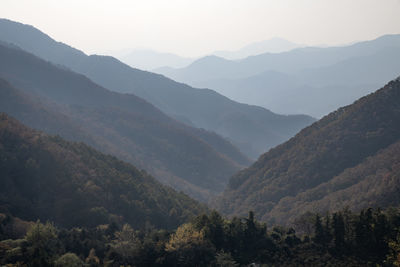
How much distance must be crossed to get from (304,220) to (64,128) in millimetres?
114437

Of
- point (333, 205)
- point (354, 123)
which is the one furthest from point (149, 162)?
point (333, 205)

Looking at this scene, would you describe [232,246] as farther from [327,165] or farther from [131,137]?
[131,137]

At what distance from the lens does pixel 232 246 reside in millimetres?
41969

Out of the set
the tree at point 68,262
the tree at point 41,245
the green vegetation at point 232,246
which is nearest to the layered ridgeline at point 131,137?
the green vegetation at point 232,246

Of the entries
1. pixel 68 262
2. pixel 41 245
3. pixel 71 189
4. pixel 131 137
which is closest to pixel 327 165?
pixel 71 189

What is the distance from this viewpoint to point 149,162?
164 m

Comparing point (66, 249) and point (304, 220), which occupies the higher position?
point (304, 220)

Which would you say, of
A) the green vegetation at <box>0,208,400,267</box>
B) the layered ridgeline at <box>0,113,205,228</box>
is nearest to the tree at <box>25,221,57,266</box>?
the green vegetation at <box>0,208,400,267</box>

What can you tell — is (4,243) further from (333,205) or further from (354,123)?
(354,123)

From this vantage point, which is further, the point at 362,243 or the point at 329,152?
the point at 329,152

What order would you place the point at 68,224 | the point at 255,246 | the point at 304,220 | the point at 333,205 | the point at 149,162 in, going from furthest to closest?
the point at 149,162 < the point at 333,205 < the point at 68,224 < the point at 304,220 < the point at 255,246

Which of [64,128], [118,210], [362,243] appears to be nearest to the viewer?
[362,243]

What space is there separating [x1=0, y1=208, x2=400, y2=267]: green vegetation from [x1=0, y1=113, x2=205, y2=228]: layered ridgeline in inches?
→ 896

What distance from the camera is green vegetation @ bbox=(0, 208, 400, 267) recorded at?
3566 cm
